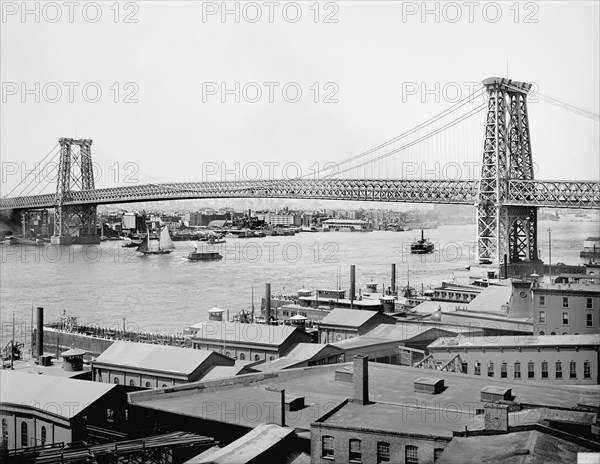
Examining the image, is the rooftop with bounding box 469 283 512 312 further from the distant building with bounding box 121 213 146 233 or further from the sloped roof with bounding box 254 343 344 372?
the distant building with bounding box 121 213 146 233

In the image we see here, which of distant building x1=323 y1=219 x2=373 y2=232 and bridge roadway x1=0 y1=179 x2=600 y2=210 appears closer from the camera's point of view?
bridge roadway x1=0 y1=179 x2=600 y2=210

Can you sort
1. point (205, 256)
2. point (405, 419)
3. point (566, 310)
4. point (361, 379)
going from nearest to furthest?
1. point (405, 419)
2. point (361, 379)
3. point (566, 310)
4. point (205, 256)

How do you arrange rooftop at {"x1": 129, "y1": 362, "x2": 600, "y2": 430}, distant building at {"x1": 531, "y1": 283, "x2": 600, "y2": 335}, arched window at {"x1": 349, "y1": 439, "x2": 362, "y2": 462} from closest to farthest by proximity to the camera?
arched window at {"x1": 349, "y1": 439, "x2": 362, "y2": 462}
rooftop at {"x1": 129, "y1": 362, "x2": 600, "y2": 430}
distant building at {"x1": 531, "y1": 283, "x2": 600, "y2": 335}

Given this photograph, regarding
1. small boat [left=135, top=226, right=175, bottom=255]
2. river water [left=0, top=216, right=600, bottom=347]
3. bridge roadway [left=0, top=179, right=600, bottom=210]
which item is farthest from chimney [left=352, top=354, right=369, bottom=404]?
small boat [left=135, top=226, right=175, bottom=255]

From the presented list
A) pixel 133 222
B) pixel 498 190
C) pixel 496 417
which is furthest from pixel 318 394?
pixel 133 222

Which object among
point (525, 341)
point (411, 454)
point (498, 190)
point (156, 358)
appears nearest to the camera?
point (411, 454)

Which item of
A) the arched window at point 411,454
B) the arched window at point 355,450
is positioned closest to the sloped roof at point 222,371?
the arched window at point 355,450

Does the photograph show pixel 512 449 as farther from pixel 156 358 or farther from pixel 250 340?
pixel 250 340
